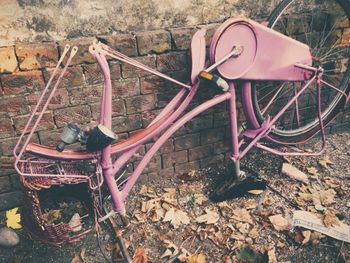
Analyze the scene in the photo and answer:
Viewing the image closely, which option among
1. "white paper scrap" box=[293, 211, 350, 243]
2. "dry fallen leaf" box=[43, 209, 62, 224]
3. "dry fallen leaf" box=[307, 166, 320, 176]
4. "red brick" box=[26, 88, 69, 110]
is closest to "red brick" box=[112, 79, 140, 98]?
"red brick" box=[26, 88, 69, 110]

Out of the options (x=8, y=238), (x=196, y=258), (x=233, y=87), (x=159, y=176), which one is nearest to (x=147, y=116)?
(x=159, y=176)

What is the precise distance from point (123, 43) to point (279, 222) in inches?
72.1

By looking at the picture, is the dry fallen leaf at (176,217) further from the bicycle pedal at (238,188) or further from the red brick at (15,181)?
the red brick at (15,181)

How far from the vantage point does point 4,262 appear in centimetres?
245

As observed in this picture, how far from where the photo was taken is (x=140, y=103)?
272 centimetres

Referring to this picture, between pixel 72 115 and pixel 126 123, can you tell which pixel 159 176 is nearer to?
pixel 126 123

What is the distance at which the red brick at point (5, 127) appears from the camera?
7.85 ft

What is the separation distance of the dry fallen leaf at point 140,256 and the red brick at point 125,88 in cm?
118

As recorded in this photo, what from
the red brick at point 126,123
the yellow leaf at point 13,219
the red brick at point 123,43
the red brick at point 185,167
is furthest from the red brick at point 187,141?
the yellow leaf at point 13,219

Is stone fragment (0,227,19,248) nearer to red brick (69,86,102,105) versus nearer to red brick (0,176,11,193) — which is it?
red brick (0,176,11,193)

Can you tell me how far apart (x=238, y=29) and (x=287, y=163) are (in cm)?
152

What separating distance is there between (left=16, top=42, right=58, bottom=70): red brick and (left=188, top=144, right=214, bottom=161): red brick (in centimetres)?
145

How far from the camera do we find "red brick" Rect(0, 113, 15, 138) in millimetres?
2393

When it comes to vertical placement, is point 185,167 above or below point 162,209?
above
